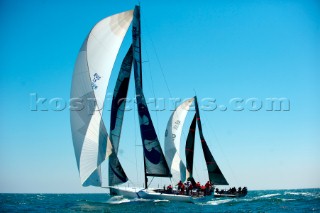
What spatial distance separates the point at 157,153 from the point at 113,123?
4509 mm

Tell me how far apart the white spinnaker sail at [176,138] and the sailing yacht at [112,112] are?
15.2 m

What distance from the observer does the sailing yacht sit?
26953 millimetres

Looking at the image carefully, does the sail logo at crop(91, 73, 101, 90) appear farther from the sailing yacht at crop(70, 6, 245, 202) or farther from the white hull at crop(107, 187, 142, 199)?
the white hull at crop(107, 187, 142, 199)

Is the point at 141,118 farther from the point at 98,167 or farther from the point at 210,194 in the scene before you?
the point at 210,194

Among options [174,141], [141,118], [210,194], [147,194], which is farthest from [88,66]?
[174,141]

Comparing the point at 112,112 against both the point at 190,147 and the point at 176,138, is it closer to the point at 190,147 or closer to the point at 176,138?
the point at 190,147

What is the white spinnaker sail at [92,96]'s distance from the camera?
26703 mm

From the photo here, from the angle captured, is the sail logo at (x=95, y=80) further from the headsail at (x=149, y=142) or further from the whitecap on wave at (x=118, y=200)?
the whitecap on wave at (x=118, y=200)

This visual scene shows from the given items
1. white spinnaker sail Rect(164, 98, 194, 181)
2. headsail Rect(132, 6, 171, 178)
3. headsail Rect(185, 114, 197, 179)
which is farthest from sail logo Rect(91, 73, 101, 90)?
white spinnaker sail Rect(164, 98, 194, 181)

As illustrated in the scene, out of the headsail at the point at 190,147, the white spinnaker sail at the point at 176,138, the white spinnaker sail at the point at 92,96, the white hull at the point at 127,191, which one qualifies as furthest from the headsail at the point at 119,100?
the white spinnaker sail at the point at 176,138

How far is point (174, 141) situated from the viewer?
47.2 meters

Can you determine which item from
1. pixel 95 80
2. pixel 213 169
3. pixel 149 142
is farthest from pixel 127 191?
pixel 213 169

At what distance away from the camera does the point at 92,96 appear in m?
27.8

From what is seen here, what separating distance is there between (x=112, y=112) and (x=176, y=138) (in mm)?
16245
